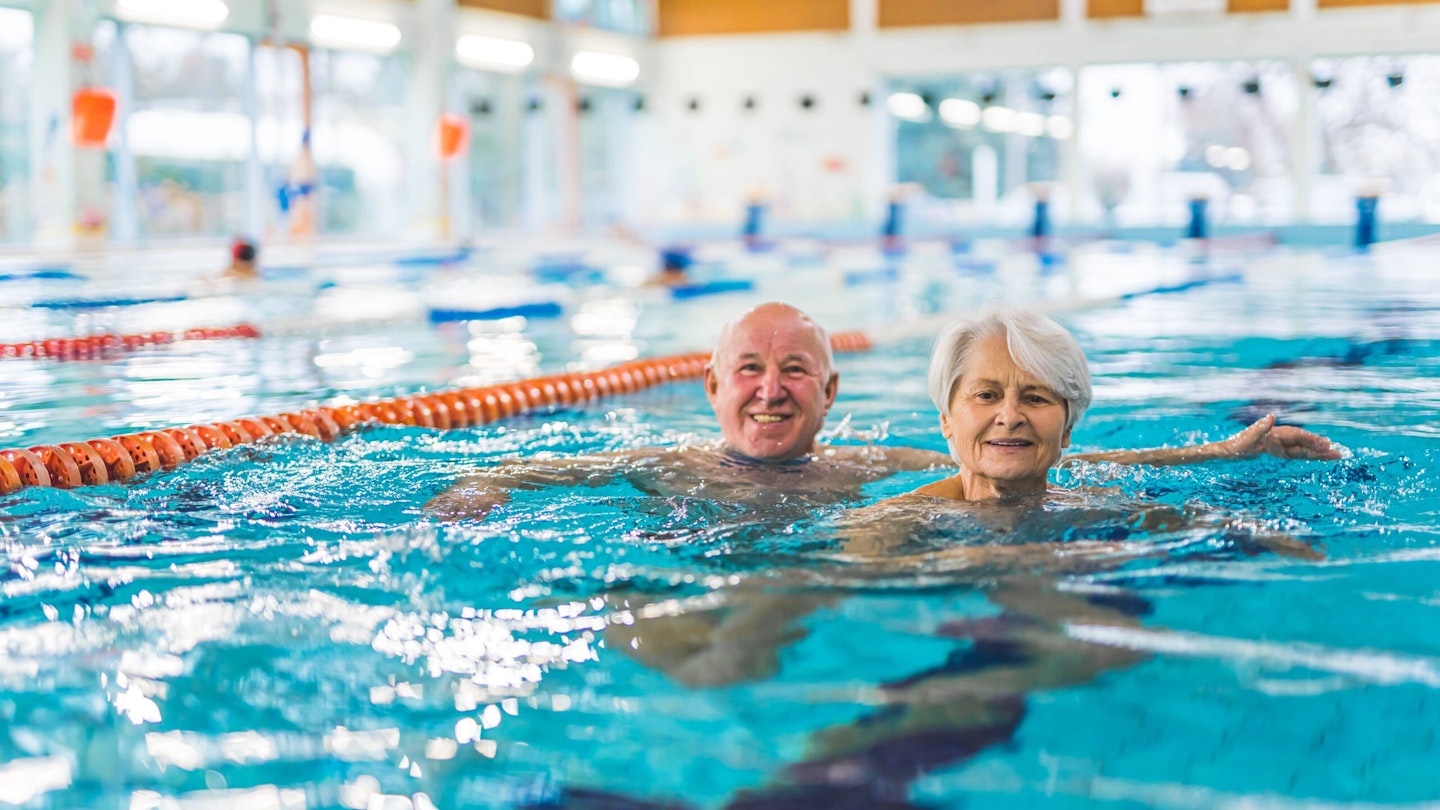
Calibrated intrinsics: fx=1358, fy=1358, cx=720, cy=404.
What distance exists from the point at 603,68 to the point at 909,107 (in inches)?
198

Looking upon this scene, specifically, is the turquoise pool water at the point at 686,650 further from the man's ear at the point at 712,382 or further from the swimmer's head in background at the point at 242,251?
the swimmer's head in background at the point at 242,251

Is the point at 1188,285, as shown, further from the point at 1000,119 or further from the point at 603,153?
the point at 603,153

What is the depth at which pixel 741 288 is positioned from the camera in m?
12.4

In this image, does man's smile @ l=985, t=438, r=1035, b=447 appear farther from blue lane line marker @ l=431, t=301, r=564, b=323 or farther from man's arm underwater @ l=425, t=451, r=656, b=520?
blue lane line marker @ l=431, t=301, r=564, b=323

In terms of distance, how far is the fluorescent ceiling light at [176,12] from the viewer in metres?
14.6

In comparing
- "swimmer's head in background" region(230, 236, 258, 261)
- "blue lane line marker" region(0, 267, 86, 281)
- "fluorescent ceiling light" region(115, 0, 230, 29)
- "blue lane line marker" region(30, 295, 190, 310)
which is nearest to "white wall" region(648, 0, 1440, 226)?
"fluorescent ceiling light" region(115, 0, 230, 29)

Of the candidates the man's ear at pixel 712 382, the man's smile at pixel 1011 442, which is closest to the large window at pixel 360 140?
the man's ear at pixel 712 382

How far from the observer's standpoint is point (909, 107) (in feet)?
73.0

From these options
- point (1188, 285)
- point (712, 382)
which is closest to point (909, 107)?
point (1188, 285)

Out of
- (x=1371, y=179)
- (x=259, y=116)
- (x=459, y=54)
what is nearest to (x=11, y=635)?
(x=259, y=116)

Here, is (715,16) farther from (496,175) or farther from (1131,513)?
(1131,513)

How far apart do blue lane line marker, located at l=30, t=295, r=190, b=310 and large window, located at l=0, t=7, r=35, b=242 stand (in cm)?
491

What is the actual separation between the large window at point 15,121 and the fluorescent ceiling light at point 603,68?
29.0 feet

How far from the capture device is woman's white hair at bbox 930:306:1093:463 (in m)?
2.46
